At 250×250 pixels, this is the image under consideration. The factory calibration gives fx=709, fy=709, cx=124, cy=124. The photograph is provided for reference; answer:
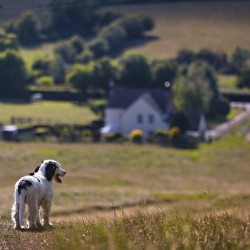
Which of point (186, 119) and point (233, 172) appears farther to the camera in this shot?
point (186, 119)

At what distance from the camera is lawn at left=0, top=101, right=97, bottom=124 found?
254ft

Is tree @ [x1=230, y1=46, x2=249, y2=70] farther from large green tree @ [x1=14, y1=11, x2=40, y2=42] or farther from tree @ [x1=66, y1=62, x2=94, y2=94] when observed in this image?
large green tree @ [x1=14, y1=11, x2=40, y2=42]

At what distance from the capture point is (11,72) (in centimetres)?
9856

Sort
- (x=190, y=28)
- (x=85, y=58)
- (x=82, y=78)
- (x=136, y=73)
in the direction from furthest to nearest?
1. (x=190, y=28)
2. (x=85, y=58)
3. (x=82, y=78)
4. (x=136, y=73)

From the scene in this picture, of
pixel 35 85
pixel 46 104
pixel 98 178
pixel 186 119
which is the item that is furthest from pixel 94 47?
pixel 98 178

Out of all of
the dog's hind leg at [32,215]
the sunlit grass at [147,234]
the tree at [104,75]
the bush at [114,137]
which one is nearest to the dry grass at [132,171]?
the bush at [114,137]

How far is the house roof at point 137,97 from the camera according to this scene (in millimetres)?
77819

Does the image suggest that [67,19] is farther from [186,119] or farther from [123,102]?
[186,119]

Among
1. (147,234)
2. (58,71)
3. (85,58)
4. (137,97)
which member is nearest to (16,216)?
(147,234)

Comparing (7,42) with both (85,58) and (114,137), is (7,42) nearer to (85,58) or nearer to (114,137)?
(85,58)

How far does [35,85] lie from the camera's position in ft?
340

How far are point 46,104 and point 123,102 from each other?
53.4ft

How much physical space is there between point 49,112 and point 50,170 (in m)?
69.4

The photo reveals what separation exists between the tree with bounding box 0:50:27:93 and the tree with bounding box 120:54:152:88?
1600 cm
